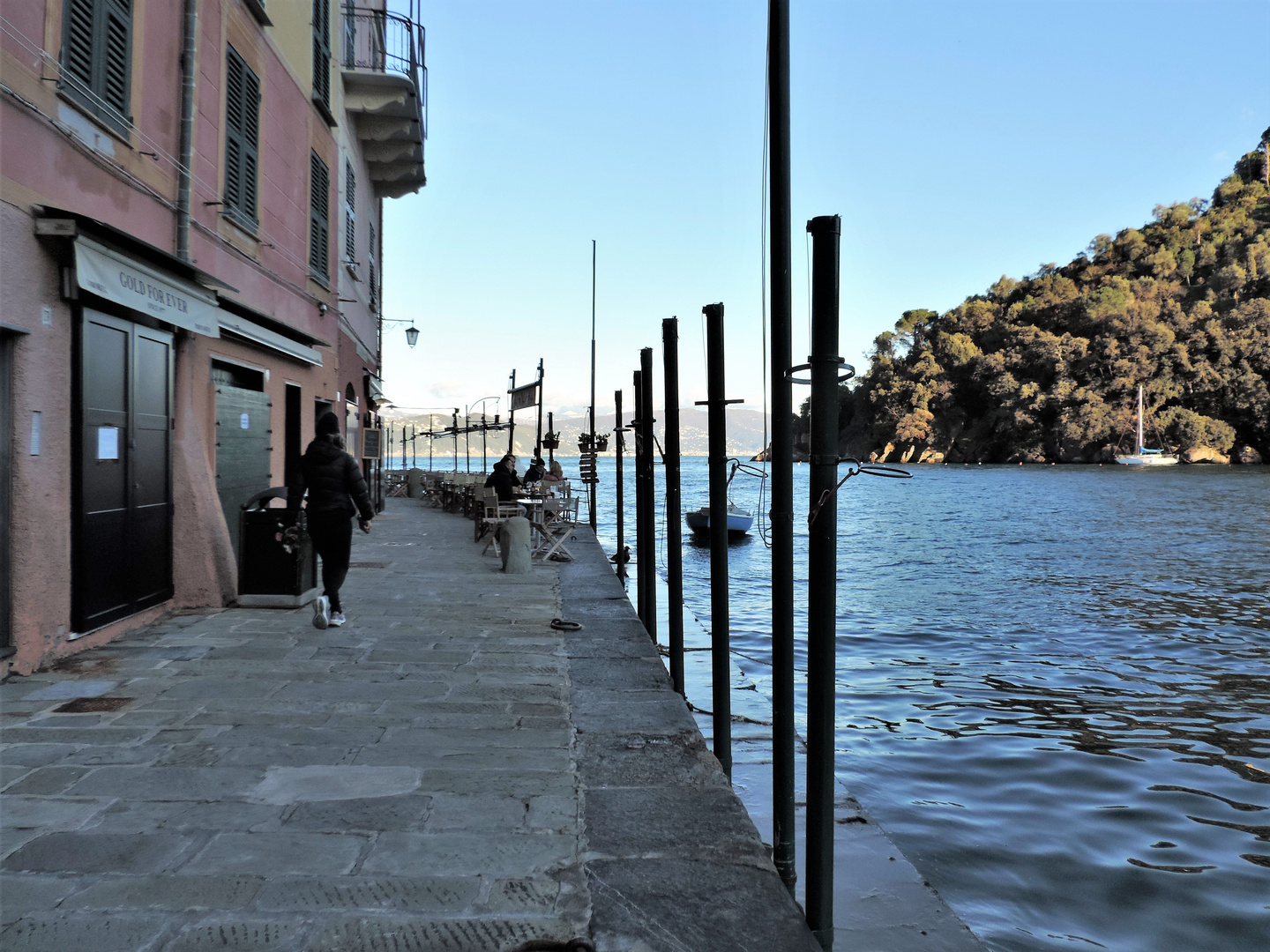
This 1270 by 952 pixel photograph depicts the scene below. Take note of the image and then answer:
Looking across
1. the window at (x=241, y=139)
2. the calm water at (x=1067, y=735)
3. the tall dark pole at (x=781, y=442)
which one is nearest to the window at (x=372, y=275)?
the window at (x=241, y=139)

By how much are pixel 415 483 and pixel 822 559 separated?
1269 inches

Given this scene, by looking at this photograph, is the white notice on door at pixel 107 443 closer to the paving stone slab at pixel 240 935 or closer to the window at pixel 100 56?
the window at pixel 100 56

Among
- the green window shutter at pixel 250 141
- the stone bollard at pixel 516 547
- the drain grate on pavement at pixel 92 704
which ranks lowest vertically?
the drain grate on pavement at pixel 92 704

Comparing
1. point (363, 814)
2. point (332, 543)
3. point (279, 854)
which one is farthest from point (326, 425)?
point (279, 854)

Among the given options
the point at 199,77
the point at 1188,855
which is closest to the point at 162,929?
the point at 1188,855

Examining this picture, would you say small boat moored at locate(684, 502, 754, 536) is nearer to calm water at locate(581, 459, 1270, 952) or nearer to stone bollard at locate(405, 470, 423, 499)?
calm water at locate(581, 459, 1270, 952)

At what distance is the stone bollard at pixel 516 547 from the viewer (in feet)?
35.5

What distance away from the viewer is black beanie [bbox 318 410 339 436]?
274 inches

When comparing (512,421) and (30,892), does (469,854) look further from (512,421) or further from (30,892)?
(512,421)

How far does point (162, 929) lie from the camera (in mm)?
2475

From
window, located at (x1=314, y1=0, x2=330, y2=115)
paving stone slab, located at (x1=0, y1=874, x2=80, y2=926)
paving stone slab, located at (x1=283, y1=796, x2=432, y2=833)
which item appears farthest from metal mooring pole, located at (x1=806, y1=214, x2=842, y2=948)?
window, located at (x1=314, y1=0, x2=330, y2=115)

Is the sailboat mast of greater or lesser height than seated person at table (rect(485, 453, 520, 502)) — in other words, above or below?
above

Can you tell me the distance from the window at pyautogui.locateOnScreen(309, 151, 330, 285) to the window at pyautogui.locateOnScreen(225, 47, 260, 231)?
260 centimetres

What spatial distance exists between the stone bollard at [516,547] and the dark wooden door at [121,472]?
4.10 meters
